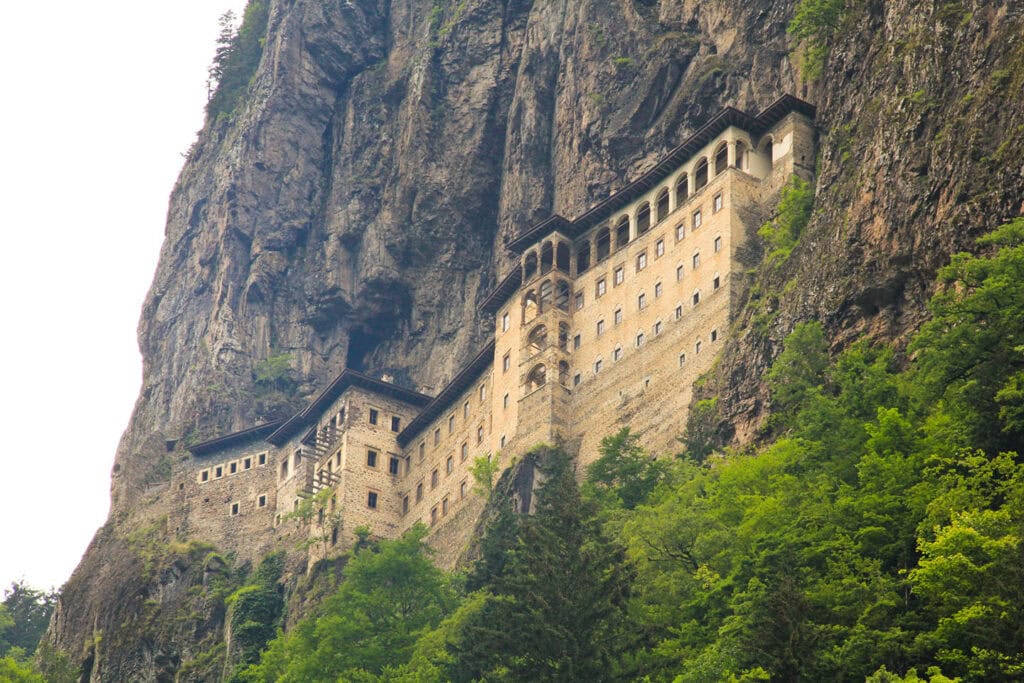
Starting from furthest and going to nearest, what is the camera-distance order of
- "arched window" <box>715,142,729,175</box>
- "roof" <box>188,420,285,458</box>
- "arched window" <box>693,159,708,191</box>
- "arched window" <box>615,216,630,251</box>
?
1. "roof" <box>188,420,285,458</box>
2. "arched window" <box>615,216,630,251</box>
3. "arched window" <box>693,159,708,191</box>
4. "arched window" <box>715,142,729,175</box>

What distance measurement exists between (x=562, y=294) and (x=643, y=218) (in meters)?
5.68

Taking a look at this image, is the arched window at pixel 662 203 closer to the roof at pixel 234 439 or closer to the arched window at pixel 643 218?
the arched window at pixel 643 218

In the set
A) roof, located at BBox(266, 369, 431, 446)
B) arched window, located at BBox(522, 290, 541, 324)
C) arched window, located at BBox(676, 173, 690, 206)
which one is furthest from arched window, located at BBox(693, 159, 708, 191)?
roof, located at BBox(266, 369, 431, 446)

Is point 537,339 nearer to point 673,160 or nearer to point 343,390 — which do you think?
point 673,160

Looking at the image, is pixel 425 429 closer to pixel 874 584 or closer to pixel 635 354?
pixel 635 354

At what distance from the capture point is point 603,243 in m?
75.7

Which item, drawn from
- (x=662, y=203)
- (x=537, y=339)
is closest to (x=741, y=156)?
(x=662, y=203)

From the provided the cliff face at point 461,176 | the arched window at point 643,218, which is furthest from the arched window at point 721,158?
the cliff face at point 461,176

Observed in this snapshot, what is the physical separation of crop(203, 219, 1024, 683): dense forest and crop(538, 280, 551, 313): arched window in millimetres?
19519

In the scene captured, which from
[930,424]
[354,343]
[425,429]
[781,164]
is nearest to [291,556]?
[425,429]

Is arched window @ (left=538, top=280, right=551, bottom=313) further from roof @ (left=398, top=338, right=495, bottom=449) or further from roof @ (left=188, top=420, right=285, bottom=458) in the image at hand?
roof @ (left=188, top=420, right=285, bottom=458)

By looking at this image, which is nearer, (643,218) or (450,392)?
(643,218)

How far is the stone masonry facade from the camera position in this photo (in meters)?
67.2

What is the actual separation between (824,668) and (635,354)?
114 ft
